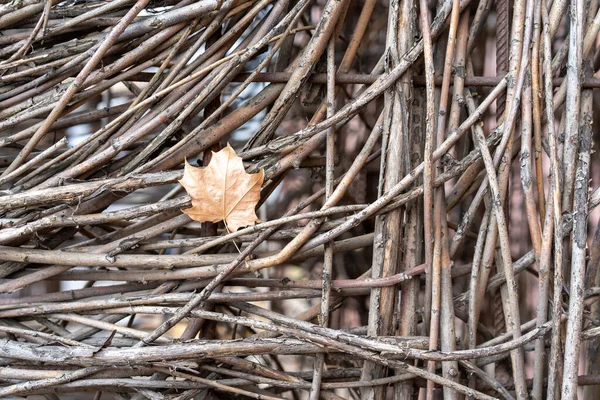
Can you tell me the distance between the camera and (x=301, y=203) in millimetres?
721

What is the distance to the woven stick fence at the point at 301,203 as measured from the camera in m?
0.68

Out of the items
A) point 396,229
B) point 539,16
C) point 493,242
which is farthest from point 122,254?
point 539,16

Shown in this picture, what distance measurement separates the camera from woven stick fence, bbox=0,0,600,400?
2.23 ft

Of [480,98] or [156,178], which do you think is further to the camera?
[480,98]

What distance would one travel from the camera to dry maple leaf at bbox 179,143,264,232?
683 millimetres

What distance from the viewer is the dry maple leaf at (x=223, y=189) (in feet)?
2.24

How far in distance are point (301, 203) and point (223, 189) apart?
0.31ft

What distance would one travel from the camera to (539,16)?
27.2 inches

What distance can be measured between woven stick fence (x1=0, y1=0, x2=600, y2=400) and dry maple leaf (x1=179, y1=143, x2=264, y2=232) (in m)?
0.02

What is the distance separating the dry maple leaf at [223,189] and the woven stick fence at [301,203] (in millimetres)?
24

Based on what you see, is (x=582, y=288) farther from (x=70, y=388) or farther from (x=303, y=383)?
(x=70, y=388)

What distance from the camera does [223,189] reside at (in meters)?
0.69

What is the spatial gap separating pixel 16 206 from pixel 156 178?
0.17m

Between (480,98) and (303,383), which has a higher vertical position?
(480,98)
